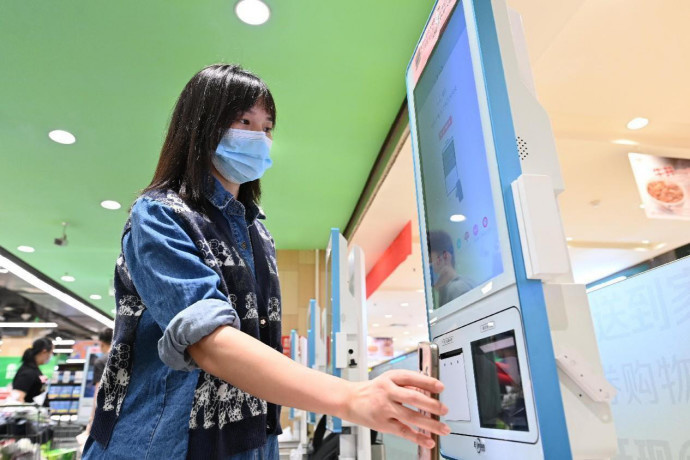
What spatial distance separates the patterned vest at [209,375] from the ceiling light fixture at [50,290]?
8.53 metres

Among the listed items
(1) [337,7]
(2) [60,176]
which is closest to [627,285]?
(1) [337,7]

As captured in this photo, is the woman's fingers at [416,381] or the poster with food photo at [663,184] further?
the poster with food photo at [663,184]

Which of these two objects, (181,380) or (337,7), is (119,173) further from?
(181,380)

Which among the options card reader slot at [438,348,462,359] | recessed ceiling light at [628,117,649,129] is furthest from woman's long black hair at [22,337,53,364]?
recessed ceiling light at [628,117,649,129]

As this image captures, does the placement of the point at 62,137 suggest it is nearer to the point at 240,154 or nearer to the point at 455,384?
the point at 240,154

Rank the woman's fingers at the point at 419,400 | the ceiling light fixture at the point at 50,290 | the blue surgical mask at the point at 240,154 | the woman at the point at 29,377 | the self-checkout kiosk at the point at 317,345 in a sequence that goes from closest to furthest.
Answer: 1. the woman's fingers at the point at 419,400
2. the blue surgical mask at the point at 240,154
3. the self-checkout kiosk at the point at 317,345
4. the woman at the point at 29,377
5. the ceiling light fixture at the point at 50,290

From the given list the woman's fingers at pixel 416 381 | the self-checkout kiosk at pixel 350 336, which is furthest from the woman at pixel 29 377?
the woman's fingers at pixel 416 381

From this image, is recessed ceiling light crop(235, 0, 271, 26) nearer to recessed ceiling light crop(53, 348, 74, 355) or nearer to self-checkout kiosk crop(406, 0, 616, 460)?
self-checkout kiosk crop(406, 0, 616, 460)

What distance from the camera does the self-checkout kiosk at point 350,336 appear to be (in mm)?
1872

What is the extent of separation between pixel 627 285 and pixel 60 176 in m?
5.37

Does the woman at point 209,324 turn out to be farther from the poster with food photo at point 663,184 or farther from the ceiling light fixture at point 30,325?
the ceiling light fixture at point 30,325

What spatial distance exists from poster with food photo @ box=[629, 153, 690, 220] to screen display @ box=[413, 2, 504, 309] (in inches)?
151

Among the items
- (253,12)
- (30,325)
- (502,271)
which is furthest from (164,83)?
(30,325)

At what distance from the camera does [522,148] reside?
77 cm
